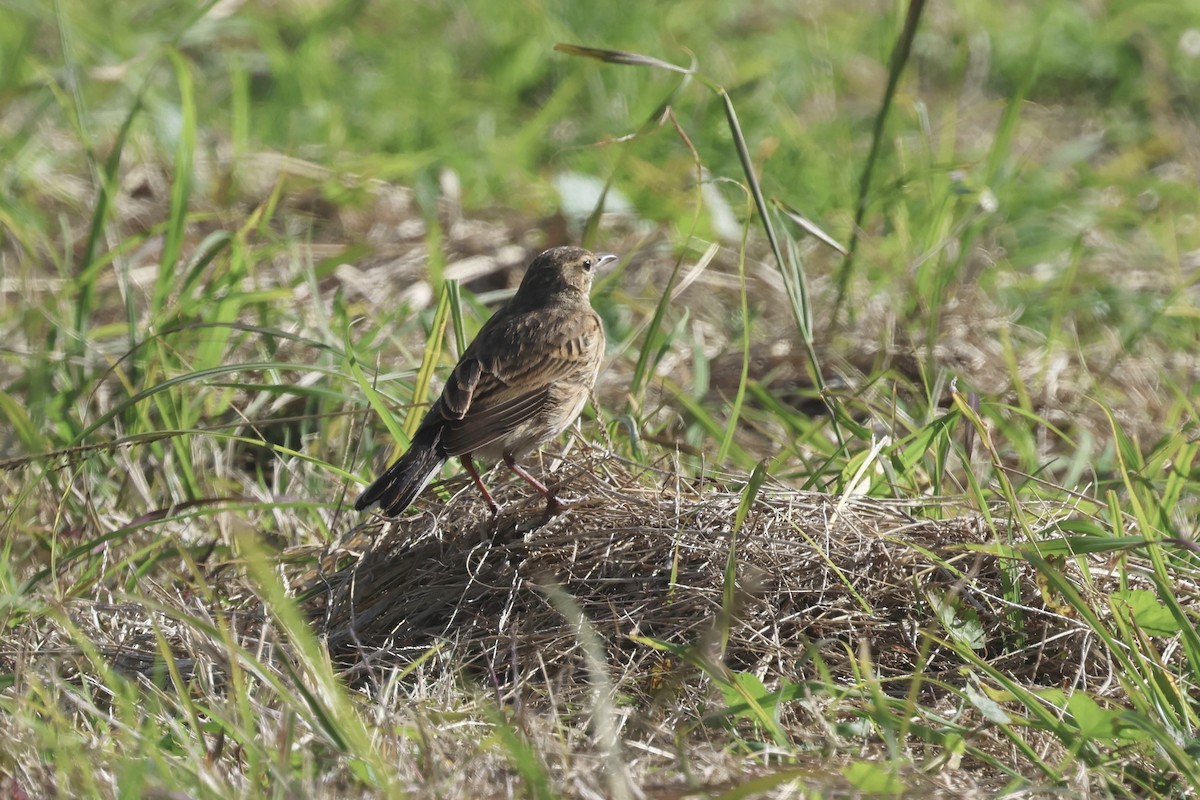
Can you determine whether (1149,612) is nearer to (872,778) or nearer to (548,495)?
(872,778)

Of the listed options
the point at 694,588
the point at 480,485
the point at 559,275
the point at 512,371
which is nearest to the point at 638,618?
the point at 694,588

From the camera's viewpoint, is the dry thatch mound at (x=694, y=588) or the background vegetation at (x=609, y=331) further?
the dry thatch mound at (x=694, y=588)

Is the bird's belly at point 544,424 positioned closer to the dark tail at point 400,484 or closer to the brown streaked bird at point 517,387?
the brown streaked bird at point 517,387

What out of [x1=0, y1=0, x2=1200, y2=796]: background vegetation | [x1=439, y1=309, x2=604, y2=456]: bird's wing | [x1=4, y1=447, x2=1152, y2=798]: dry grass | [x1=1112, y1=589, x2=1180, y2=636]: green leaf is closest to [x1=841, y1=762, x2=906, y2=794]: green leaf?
[x1=0, y1=0, x2=1200, y2=796]: background vegetation

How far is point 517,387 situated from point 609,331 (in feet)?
5.24

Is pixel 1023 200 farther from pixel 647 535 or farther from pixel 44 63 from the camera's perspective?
pixel 44 63

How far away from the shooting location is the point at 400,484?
3.84m

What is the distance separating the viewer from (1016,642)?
353 cm

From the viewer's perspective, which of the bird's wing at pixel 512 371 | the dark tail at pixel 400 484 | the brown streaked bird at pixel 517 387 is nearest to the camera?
the dark tail at pixel 400 484

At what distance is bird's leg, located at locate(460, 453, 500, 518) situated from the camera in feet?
13.0

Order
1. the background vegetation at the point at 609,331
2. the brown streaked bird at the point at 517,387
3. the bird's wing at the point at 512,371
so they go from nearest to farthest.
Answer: the background vegetation at the point at 609,331 < the brown streaked bird at the point at 517,387 < the bird's wing at the point at 512,371

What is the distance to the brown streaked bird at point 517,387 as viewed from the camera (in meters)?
3.95

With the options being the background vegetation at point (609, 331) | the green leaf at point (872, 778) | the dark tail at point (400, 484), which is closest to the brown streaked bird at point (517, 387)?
the dark tail at point (400, 484)

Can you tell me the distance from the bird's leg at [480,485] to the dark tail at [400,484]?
143 mm
